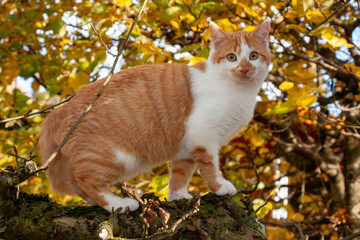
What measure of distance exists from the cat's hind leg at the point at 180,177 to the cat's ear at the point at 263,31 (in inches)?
34.9

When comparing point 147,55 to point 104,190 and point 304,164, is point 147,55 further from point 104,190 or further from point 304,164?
point 304,164

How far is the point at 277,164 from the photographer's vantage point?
4703 mm

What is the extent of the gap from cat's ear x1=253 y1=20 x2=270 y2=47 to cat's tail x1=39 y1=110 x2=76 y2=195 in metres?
1.30

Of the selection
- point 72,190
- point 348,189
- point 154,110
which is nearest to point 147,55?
point 154,110

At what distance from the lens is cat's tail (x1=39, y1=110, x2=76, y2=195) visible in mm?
1953

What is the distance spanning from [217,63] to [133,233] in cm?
120

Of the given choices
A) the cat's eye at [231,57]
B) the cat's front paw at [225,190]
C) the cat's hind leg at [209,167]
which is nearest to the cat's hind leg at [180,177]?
the cat's hind leg at [209,167]

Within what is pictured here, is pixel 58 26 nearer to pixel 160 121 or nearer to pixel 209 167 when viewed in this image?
pixel 160 121

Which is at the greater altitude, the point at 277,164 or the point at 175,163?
the point at 175,163

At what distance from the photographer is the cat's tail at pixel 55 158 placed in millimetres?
Answer: 1953

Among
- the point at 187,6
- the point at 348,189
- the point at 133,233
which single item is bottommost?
the point at 348,189

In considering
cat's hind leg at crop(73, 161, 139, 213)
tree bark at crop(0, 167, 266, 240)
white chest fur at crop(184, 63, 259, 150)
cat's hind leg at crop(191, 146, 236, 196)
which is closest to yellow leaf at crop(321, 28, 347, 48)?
white chest fur at crop(184, 63, 259, 150)

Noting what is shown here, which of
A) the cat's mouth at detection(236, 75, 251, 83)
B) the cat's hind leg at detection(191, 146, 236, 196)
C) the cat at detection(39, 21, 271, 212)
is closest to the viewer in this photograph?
the cat at detection(39, 21, 271, 212)

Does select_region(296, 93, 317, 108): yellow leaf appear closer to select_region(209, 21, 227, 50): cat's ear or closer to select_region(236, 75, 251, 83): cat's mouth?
select_region(236, 75, 251, 83): cat's mouth
